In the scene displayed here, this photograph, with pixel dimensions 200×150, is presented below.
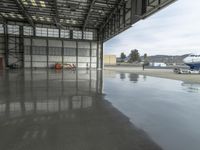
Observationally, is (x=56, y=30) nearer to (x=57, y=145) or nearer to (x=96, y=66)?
(x=96, y=66)

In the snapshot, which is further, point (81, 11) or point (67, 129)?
point (81, 11)

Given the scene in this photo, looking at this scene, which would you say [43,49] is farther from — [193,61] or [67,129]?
[67,129]

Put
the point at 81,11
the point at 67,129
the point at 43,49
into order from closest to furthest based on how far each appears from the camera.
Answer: the point at 67,129
the point at 81,11
the point at 43,49

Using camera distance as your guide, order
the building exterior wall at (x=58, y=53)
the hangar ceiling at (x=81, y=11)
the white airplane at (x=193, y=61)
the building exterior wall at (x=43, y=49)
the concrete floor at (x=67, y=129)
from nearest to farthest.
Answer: the concrete floor at (x=67, y=129) < the hangar ceiling at (x=81, y=11) < the white airplane at (x=193, y=61) < the building exterior wall at (x=43, y=49) < the building exterior wall at (x=58, y=53)

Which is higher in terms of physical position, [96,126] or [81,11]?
[81,11]

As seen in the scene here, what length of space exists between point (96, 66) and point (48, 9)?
1465cm

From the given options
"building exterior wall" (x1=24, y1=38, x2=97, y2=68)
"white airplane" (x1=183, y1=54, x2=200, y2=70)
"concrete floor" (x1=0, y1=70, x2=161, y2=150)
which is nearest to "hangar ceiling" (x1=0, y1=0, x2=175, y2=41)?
"building exterior wall" (x1=24, y1=38, x2=97, y2=68)

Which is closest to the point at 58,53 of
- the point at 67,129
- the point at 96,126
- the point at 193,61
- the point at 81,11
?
the point at 81,11

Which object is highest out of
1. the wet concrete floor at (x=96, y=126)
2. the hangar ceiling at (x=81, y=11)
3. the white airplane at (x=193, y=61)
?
the hangar ceiling at (x=81, y=11)

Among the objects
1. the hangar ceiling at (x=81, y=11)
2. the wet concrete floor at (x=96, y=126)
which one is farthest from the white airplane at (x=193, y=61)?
the wet concrete floor at (x=96, y=126)

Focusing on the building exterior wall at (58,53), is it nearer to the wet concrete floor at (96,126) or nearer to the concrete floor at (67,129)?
the wet concrete floor at (96,126)

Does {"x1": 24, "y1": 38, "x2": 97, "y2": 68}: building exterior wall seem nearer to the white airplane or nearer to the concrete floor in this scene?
the white airplane

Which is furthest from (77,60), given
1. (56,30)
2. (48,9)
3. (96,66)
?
(48,9)

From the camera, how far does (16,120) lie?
445 centimetres
